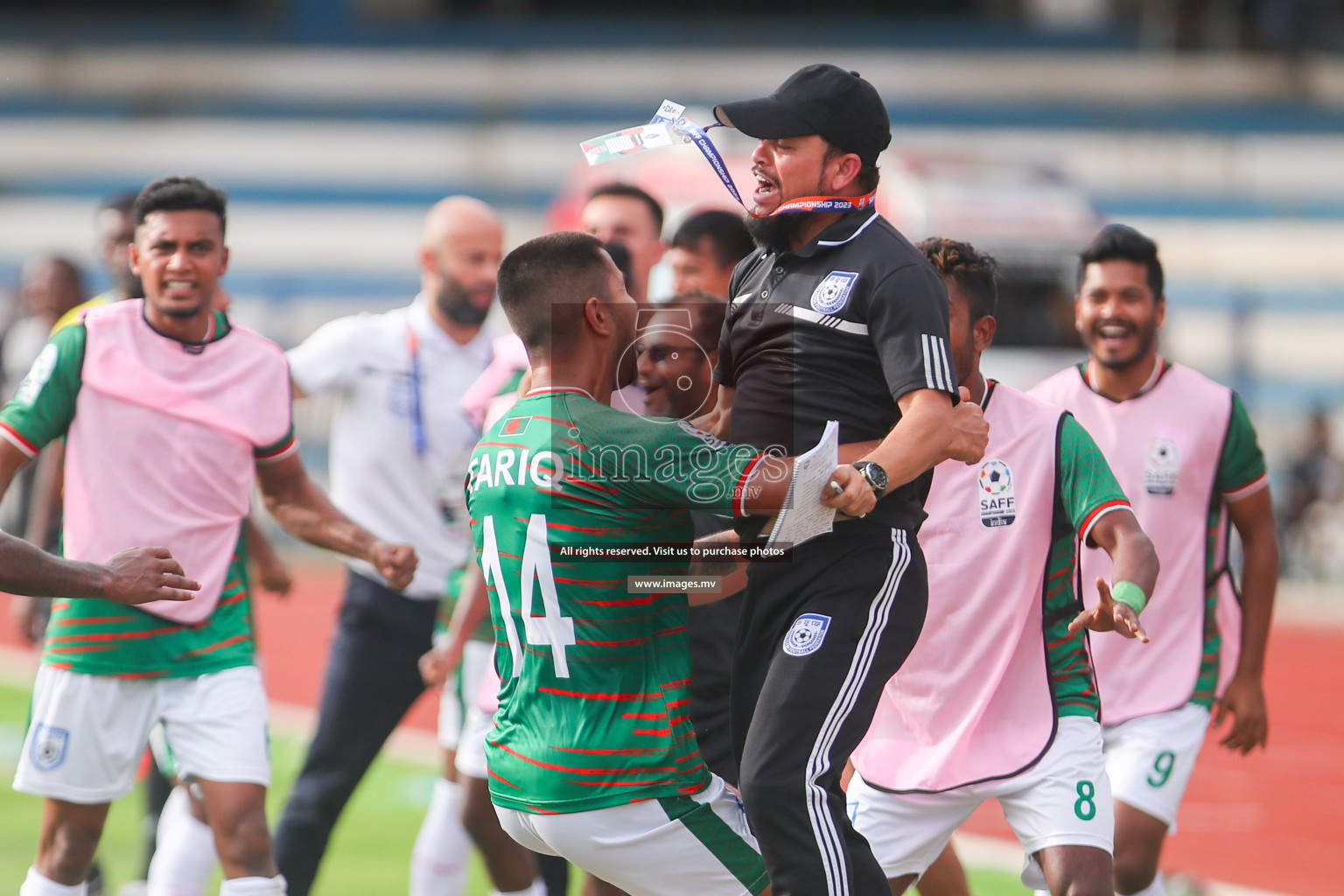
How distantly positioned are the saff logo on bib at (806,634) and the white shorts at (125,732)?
2.00 metres

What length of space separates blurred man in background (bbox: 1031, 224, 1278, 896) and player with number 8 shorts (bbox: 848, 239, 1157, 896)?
0.86 m

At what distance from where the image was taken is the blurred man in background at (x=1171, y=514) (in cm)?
568

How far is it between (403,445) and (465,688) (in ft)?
3.41

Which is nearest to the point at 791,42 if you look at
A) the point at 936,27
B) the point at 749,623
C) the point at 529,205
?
the point at 936,27

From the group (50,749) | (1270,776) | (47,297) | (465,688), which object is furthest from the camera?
(1270,776)

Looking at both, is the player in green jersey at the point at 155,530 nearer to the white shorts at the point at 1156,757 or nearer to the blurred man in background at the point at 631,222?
the blurred man in background at the point at 631,222

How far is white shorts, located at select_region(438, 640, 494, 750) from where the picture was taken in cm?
654

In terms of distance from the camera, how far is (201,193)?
5559 millimetres

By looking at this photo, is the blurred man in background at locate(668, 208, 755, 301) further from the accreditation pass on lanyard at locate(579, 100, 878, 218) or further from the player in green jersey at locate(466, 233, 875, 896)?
the player in green jersey at locate(466, 233, 875, 896)

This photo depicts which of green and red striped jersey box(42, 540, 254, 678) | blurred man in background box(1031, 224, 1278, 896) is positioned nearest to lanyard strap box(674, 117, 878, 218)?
blurred man in background box(1031, 224, 1278, 896)

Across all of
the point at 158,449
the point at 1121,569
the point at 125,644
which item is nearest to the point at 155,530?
the point at 158,449

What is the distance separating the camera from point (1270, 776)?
1066 centimetres

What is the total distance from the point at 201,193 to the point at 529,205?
21610mm

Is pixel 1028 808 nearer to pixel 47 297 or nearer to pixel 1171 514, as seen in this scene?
pixel 1171 514
